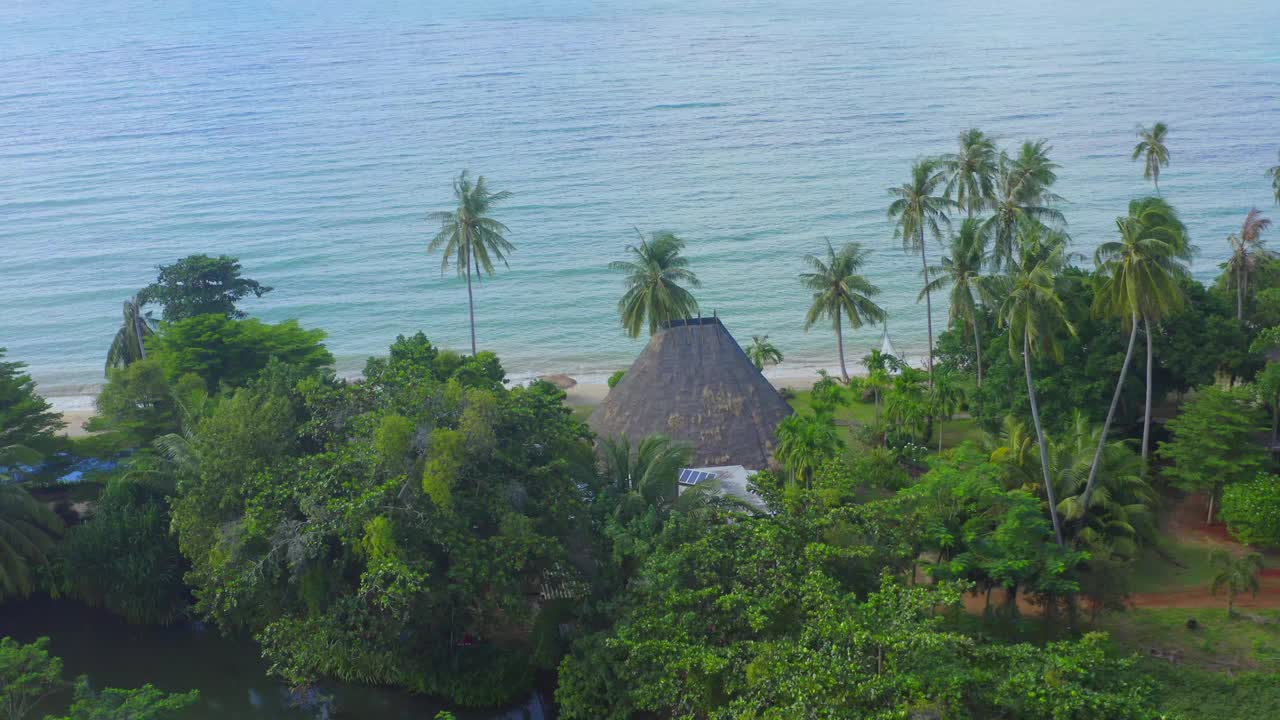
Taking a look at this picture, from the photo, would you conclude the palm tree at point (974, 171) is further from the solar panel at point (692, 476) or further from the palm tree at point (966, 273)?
Result: the solar panel at point (692, 476)

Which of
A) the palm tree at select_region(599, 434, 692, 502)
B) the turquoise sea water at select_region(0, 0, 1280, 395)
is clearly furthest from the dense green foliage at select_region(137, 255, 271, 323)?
the palm tree at select_region(599, 434, 692, 502)

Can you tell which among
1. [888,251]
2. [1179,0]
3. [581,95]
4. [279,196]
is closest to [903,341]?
[888,251]

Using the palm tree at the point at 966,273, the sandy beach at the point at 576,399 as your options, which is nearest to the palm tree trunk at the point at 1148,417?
A: the palm tree at the point at 966,273

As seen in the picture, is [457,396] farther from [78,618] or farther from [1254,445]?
[1254,445]

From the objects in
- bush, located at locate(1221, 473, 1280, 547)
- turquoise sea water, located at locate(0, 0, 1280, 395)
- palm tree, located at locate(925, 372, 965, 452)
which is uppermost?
turquoise sea water, located at locate(0, 0, 1280, 395)

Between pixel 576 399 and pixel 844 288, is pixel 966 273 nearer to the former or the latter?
pixel 844 288

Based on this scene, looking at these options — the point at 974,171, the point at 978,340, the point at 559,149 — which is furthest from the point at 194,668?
the point at 559,149

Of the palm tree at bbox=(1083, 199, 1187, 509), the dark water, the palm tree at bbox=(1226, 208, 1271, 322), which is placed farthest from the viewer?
the palm tree at bbox=(1226, 208, 1271, 322)

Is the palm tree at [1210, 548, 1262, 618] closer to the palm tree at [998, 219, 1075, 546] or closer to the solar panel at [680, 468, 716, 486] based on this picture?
the palm tree at [998, 219, 1075, 546]
